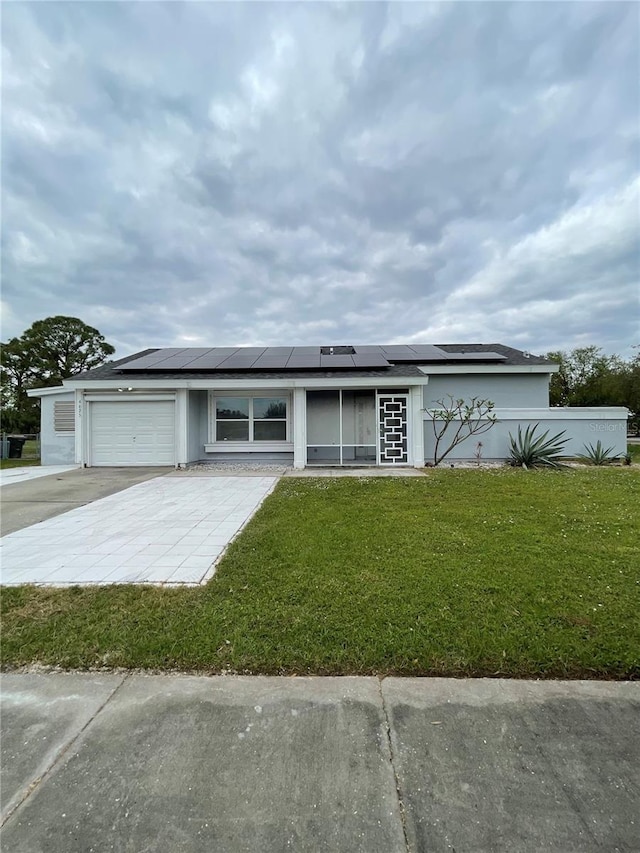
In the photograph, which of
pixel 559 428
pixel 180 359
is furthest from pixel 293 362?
pixel 559 428

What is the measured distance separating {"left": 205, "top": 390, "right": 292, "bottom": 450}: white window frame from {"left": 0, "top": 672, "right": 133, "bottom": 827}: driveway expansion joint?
10628 mm

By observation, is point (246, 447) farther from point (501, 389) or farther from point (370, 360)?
point (501, 389)

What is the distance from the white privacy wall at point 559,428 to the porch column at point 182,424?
320 inches

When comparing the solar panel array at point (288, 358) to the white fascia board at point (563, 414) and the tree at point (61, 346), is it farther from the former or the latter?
the tree at point (61, 346)

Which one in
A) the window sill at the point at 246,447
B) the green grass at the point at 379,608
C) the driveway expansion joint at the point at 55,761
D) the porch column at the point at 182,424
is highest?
the porch column at the point at 182,424

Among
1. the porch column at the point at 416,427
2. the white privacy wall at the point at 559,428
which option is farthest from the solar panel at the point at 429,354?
the porch column at the point at 416,427

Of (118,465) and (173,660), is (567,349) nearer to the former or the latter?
(118,465)

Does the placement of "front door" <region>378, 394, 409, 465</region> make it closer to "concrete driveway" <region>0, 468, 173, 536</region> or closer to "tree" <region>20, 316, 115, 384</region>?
"concrete driveway" <region>0, 468, 173, 536</region>

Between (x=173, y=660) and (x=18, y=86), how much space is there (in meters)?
11.2

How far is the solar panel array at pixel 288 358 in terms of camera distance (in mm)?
12258

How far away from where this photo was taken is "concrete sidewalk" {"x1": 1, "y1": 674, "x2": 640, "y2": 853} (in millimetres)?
1394

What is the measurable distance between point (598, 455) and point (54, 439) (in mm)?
18783

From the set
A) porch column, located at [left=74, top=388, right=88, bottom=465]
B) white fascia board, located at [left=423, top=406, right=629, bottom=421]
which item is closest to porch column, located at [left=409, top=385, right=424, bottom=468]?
white fascia board, located at [left=423, top=406, right=629, bottom=421]

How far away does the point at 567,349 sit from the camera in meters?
31.4
